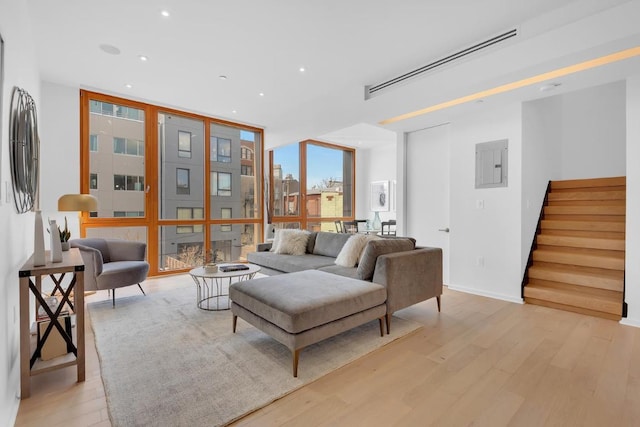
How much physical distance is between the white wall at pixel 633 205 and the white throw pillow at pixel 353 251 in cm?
256

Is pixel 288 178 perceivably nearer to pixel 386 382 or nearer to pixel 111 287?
pixel 111 287

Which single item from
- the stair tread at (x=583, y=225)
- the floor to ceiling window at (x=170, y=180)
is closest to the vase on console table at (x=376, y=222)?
the floor to ceiling window at (x=170, y=180)

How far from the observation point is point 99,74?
380cm

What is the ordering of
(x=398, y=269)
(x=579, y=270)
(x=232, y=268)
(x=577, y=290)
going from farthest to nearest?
(x=579, y=270) < (x=577, y=290) < (x=232, y=268) < (x=398, y=269)

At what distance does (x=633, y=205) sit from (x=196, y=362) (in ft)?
13.7

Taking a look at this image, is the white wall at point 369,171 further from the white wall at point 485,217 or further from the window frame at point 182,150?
the window frame at point 182,150

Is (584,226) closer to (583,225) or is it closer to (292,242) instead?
(583,225)

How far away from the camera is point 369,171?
27.3 feet

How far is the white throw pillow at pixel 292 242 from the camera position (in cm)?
462

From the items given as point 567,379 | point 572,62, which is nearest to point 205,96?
point 572,62

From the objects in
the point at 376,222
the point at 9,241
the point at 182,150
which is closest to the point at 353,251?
the point at 9,241

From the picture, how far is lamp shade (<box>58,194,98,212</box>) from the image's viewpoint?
10.9ft

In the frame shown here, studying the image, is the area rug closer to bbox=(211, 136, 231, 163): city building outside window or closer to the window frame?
the window frame

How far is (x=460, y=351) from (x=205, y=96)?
441 centimetres
